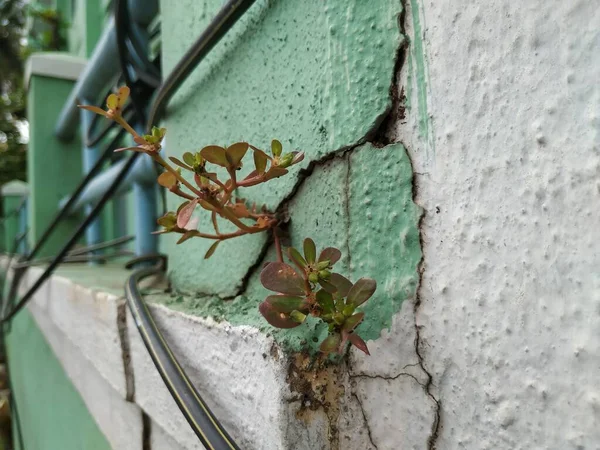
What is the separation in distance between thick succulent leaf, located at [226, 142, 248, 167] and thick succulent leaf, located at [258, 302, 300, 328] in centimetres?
14

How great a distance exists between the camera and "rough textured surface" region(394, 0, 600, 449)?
0.99 feet

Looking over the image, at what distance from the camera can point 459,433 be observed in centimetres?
37

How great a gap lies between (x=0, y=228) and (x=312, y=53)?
6.36 metres

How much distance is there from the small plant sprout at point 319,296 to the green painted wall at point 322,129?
0.03 m

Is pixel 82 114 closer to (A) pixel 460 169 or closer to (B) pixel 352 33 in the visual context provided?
(B) pixel 352 33

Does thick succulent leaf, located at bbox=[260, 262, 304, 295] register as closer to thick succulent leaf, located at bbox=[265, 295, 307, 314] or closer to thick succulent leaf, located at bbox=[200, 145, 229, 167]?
thick succulent leaf, located at bbox=[265, 295, 307, 314]

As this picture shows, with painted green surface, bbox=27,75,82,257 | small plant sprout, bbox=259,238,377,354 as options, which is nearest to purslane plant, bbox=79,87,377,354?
small plant sprout, bbox=259,238,377,354

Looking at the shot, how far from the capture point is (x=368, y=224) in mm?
440

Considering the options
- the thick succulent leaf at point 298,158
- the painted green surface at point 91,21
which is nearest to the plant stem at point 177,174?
the thick succulent leaf at point 298,158

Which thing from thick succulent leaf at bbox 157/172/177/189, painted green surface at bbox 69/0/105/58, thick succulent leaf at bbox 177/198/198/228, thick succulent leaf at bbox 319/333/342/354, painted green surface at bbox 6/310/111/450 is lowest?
painted green surface at bbox 6/310/111/450

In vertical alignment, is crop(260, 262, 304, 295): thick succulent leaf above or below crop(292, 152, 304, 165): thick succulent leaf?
below

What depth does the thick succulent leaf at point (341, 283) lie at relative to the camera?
424 millimetres

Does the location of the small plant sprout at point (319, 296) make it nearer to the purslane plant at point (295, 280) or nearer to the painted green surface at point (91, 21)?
the purslane plant at point (295, 280)

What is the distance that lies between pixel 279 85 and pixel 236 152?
5.7 inches
